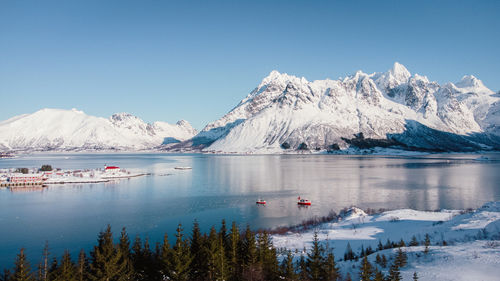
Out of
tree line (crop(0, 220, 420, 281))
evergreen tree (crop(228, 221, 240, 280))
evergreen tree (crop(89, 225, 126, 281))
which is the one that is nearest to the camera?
tree line (crop(0, 220, 420, 281))

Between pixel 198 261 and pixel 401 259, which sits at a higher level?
pixel 401 259

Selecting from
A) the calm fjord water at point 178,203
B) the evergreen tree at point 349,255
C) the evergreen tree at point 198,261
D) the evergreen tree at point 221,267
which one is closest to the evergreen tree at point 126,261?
the evergreen tree at point 198,261

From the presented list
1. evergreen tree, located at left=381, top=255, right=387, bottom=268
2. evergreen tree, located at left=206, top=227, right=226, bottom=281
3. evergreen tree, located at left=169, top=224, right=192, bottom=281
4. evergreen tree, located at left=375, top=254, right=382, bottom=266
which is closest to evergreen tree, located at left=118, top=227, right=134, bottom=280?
evergreen tree, located at left=169, top=224, right=192, bottom=281

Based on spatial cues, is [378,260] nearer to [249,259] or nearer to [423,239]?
[249,259]

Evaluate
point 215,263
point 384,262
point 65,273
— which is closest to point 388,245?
point 384,262

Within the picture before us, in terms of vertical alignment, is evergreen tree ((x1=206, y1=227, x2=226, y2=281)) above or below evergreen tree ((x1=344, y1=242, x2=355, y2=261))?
above

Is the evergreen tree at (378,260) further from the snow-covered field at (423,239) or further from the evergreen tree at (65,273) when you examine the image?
the evergreen tree at (65,273)

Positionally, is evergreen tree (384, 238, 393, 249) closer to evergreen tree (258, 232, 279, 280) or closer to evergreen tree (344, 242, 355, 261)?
evergreen tree (344, 242, 355, 261)

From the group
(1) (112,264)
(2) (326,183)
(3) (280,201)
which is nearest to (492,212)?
(3) (280,201)
